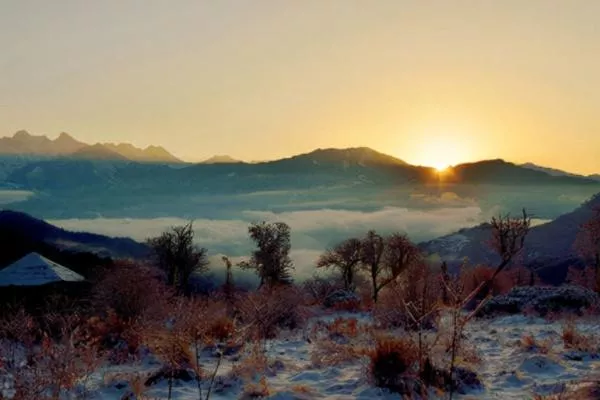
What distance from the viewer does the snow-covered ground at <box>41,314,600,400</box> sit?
8.42 metres

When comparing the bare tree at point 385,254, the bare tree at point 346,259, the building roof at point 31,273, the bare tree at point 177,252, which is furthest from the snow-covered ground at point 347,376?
the bare tree at point 177,252

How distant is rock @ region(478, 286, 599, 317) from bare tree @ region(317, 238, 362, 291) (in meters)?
26.7

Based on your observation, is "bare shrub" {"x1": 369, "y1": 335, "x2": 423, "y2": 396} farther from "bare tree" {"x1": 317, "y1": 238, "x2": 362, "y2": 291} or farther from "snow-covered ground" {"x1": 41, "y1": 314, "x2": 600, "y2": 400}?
"bare tree" {"x1": 317, "y1": 238, "x2": 362, "y2": 291}

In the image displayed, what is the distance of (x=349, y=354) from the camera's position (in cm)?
1020

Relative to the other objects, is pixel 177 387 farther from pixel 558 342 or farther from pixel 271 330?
pixel 558 342

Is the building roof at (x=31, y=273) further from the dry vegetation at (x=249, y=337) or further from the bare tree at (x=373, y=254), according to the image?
the bare tree at (x=373, y=254)

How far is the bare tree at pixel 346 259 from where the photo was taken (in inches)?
1945

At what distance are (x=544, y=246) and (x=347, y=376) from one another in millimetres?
133597

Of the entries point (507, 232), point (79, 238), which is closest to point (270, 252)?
point (507, 232)

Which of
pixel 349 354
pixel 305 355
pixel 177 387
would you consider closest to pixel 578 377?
pixel 349 354

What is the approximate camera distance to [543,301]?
20.9 m

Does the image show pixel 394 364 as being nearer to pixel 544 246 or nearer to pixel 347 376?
pixel 347 376

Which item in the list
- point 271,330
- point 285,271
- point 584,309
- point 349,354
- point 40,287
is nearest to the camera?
point 349,354

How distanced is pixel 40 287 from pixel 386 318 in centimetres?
1901
